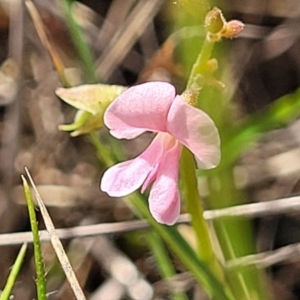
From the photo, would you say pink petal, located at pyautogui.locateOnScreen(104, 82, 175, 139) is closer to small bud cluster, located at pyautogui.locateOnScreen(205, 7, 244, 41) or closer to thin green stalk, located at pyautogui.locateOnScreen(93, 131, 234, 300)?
small bud cluster, located at pyautogui.locateOnScreen(205, 7, 244, 41)

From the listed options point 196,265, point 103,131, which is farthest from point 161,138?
point 103,131

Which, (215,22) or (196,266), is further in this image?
(196,266)

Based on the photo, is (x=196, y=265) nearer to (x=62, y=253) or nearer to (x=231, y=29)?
(x=62, y=253)

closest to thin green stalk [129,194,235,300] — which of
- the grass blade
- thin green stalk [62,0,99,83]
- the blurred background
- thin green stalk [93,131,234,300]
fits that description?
thin green stalk [93,131,234,300]

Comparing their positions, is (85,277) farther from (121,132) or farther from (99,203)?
(121,132)

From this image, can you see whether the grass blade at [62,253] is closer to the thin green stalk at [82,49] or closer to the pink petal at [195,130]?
the pink petal at [195,130]

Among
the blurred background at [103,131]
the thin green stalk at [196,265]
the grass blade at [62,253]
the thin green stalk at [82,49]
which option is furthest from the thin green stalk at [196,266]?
the blurred background at [103,131]

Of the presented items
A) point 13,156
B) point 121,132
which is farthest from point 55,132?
point 121,132
